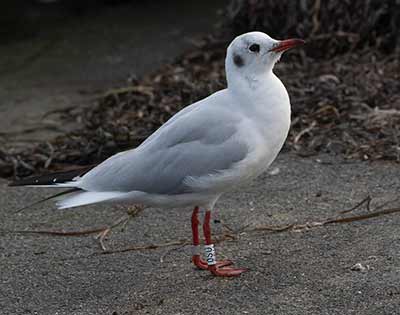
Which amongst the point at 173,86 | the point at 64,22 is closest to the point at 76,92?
the point at 173,86

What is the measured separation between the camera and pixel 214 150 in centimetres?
413

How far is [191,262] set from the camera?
14.4ft

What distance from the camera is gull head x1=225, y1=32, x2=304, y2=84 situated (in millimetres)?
4172

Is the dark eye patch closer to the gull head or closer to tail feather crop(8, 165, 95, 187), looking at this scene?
the gull head

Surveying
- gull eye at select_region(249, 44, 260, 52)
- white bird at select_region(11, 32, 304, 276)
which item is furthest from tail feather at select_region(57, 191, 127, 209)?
gull eye at select_region(249, 44, 260, 52)

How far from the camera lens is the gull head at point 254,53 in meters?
4.17

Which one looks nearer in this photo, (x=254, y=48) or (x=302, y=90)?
(x=254, y=48)

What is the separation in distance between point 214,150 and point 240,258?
56 centimetres

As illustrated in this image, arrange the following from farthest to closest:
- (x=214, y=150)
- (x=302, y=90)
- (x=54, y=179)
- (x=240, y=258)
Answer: (x=302, y=90) < (x=240, y=258) < (x=54, y=179) < (x=214, y=150)

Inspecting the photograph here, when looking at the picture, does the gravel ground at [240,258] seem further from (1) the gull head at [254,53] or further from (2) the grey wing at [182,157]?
(1) the gull head at [254,53]

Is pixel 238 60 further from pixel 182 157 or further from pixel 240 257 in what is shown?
pixel 240 257

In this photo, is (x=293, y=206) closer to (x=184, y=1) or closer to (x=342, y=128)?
(x=342, y=128)

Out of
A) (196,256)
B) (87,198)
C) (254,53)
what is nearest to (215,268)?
(196,256)

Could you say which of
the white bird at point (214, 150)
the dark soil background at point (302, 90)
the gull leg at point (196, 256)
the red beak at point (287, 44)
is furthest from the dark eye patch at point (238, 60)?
the dark soil background at point (302, 90)
